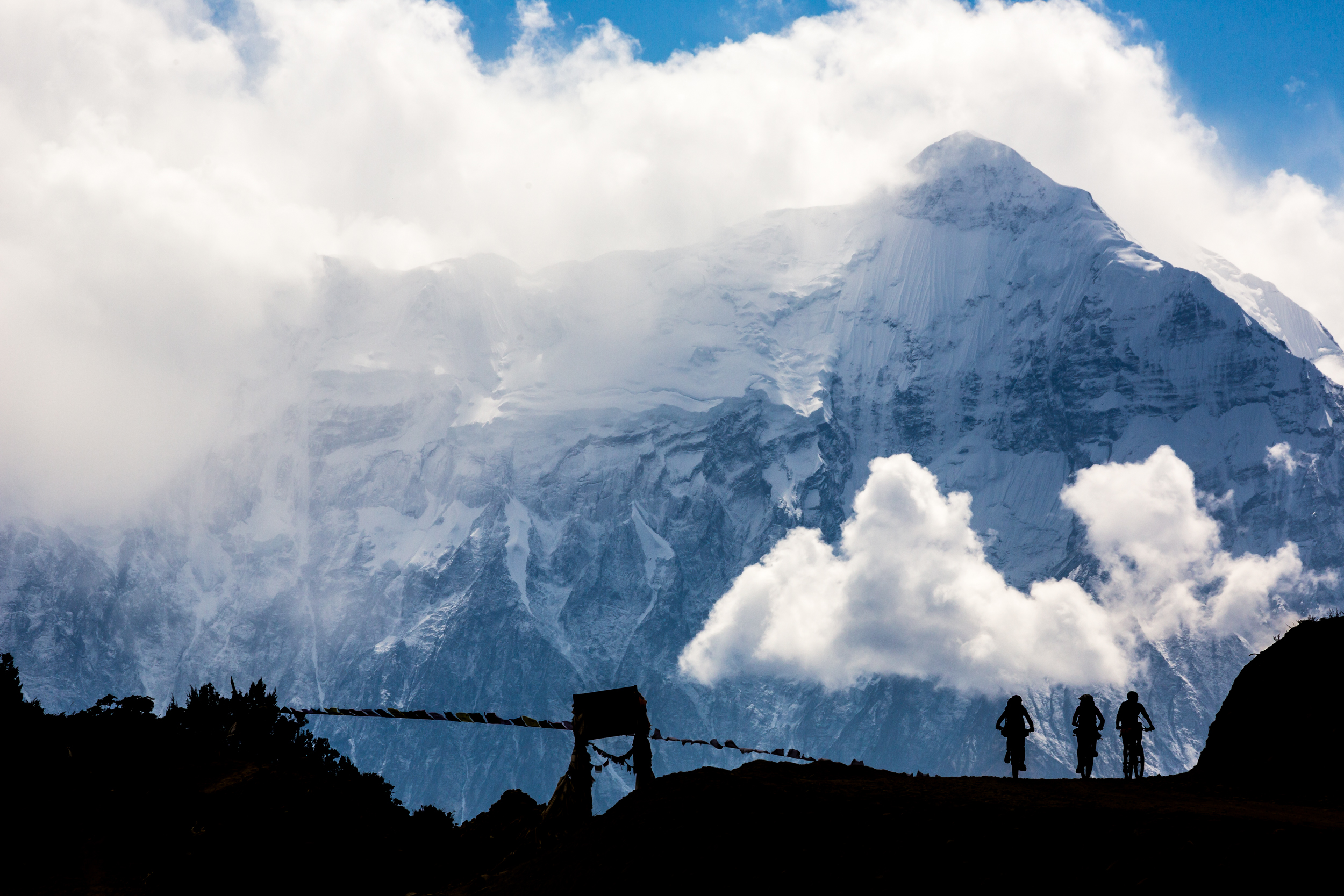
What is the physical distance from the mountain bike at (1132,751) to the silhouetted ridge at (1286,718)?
166cm

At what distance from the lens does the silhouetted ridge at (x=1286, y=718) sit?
76.1 feet

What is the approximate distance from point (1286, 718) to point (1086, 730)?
5.30 meters

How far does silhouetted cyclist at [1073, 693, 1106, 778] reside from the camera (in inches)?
1146

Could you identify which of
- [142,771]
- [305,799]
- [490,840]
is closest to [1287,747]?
[490,840]

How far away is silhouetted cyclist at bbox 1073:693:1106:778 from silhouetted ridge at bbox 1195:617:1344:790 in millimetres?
2579

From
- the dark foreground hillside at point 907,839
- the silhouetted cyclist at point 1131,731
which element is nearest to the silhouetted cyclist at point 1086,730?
the silhouetted cyclist at point 1131,731

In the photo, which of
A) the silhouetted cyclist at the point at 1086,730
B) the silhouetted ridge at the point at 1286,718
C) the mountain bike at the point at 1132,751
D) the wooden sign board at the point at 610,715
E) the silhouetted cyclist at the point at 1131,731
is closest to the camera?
the wooden sign board at the point at 610,715

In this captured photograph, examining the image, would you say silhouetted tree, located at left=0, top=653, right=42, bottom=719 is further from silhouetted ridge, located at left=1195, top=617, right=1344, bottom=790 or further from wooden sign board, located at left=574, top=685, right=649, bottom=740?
silhouetted ridge, located at left=1195, top=617, right=1344, bottom=790

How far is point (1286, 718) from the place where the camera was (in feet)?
81.6

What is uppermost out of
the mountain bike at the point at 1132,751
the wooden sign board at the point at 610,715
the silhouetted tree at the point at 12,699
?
the silhouetted tree at the point at 12,699

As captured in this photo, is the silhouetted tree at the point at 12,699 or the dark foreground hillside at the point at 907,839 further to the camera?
the silhouetted tree at the point at 12,699

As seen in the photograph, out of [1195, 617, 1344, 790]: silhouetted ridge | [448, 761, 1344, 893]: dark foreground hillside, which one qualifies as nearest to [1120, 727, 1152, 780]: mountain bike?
[1195, 617, 1344, 790]: silhouetted ridge

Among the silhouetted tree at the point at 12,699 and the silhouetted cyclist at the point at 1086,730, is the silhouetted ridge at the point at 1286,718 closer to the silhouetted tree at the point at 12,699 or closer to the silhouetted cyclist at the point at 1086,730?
the silhouetted cyclist at the point at 1086,730

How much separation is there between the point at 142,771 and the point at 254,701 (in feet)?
34.7
